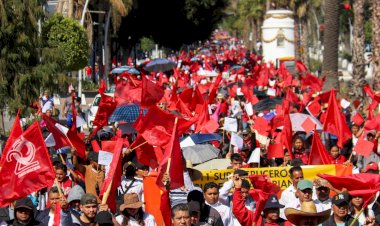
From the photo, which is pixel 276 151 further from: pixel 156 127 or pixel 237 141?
pixel 156 127

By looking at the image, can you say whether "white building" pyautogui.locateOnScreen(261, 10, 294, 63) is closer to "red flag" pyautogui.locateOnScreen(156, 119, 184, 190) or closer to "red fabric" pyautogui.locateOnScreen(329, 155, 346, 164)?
"red fabric" pyautogui.locateOnScreen(329, 155, 346, 164)

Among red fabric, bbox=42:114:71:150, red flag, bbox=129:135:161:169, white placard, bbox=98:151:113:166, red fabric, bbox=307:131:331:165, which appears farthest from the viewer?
red fabric, bbox=307:131:331:165

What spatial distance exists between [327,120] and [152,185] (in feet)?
19.5

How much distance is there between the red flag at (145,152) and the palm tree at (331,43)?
65.3 feet

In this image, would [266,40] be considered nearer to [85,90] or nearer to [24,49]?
[85,90]

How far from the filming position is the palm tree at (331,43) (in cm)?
3047

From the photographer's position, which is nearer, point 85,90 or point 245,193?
point 245,193

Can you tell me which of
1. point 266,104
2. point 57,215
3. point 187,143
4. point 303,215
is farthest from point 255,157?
point 266,104

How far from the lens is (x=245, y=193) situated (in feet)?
31.4

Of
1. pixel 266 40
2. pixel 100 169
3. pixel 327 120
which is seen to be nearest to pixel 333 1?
pixel 327 120

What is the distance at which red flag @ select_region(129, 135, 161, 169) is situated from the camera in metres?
10.9

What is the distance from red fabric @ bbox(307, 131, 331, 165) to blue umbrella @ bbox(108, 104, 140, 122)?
4.19 meters

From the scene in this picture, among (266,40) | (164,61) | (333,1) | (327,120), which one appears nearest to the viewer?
(327,120)

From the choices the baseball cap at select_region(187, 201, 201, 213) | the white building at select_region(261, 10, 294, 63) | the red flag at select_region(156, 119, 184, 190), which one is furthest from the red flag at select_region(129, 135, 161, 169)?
the white building at select_region(261, 10, 294, 63)
